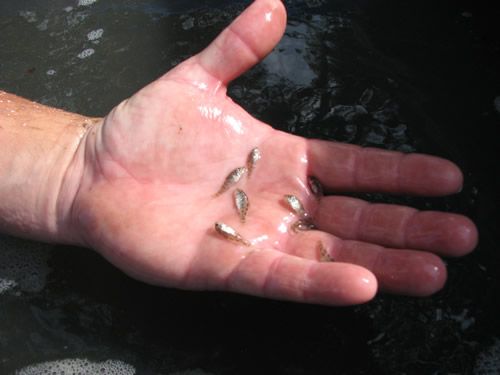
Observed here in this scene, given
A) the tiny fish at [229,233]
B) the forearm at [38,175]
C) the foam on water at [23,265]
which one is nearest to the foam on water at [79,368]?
the foam on water at [23,265]

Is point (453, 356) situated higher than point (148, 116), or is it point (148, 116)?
point (148, 116)

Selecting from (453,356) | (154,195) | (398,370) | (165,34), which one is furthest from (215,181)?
(165,34)

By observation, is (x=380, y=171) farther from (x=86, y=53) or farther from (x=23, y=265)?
(x=86, y=53)

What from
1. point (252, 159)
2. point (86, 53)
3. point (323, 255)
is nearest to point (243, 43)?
point (252, 159)

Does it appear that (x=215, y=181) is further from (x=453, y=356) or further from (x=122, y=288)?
(x=453, y=356)

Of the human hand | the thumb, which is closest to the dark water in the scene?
the human hand

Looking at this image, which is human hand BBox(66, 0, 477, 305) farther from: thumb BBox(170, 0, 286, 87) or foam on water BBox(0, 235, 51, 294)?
foam on water BBox(0, 235, 51, 294)
